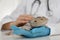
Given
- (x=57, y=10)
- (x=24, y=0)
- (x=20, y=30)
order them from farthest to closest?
1. (x=24, y=0)
2. (x=57, y=10)
3. (x=20, y=30)

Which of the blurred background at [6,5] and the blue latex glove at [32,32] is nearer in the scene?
the blue latex glove at [32,32]

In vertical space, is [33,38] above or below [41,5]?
below

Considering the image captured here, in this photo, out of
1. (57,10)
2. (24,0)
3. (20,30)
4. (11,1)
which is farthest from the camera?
(11,1)

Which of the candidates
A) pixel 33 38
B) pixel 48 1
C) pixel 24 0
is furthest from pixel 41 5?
pixel 33 38

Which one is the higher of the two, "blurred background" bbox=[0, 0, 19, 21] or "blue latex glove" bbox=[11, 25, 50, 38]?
"blurred background" bbox=[0, 0, 19, 21]

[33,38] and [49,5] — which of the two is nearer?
[33,38]

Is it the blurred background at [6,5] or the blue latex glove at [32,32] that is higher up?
the blurred background at [6,5]

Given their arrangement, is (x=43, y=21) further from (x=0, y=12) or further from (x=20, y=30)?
(x=0, y=12)

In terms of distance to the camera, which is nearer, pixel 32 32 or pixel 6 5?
pixel 32 32

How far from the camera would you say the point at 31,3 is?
1.34m

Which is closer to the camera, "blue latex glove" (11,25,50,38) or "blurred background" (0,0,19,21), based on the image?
"blue latex glove" (11,25,50,38)

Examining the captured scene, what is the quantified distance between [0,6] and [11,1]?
14 centimetres

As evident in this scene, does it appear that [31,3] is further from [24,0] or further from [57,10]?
[57,10]

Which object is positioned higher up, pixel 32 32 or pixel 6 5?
pixel 6 5
